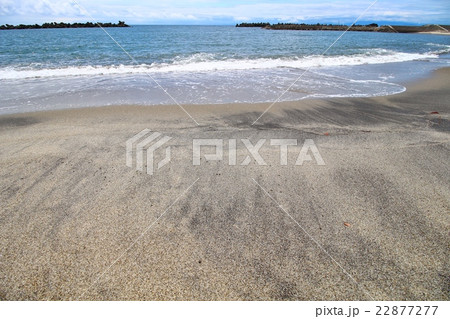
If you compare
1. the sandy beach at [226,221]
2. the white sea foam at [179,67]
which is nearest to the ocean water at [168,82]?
the white sea foam at [179,67]

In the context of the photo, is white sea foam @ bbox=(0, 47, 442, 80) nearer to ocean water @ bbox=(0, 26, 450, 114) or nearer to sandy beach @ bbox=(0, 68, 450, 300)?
ocean water @ bbox=(0, 26, 450, 114)

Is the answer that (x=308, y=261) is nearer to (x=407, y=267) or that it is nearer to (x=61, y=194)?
(x=407, y=267)

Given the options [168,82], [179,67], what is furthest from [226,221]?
[179,67]

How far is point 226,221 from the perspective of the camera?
2.70 m

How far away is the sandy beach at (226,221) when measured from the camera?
6.70ft

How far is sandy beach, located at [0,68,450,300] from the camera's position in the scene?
204 centimetres

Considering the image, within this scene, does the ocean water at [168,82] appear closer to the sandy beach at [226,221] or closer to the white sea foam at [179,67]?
the white sea foam at [179,67]

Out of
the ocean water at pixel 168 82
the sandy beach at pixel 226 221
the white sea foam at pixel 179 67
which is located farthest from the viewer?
the white sea foam at pixel 179 67

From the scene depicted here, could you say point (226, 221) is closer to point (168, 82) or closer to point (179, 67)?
point (168, 82)

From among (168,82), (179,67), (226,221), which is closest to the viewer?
(226,221)

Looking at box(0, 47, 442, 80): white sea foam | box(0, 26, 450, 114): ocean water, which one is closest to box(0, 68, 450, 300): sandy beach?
box(0, 26, 450, 114): ocean water

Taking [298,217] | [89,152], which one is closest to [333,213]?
[298,217]
